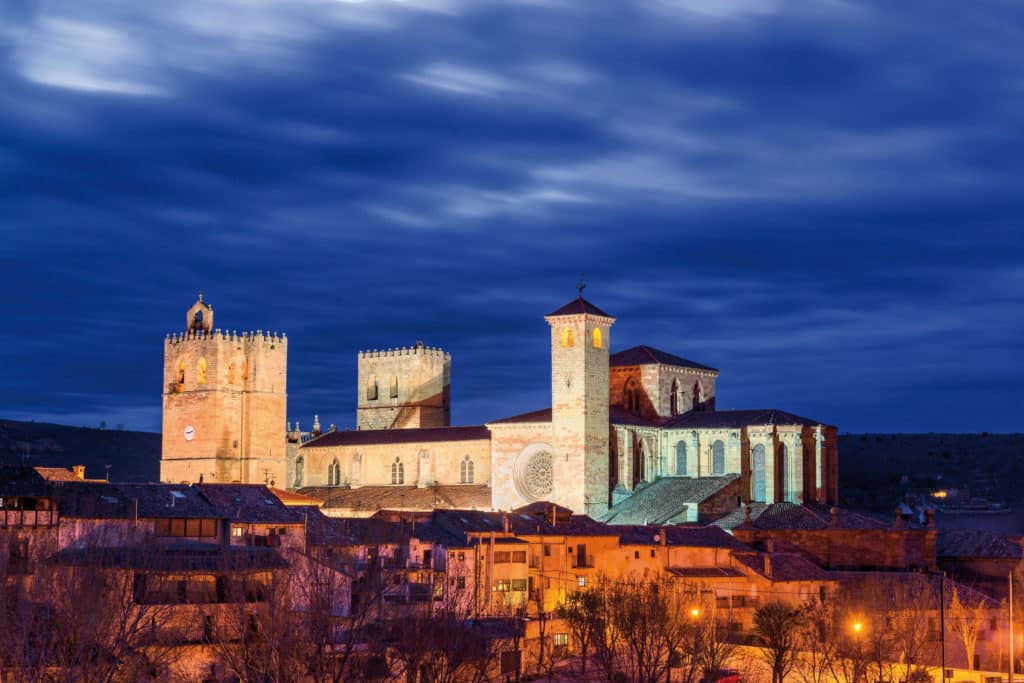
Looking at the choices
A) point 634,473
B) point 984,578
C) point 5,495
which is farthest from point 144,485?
point 984,578

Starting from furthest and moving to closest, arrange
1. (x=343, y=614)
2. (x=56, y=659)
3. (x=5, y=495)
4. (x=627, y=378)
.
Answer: (x=627, y=378)
(x=5, y=495)
(x=343, y=614)
(x=56, y=659)

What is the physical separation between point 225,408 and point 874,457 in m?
65.4

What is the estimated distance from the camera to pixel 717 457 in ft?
276

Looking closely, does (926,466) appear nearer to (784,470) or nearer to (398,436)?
(398,436)

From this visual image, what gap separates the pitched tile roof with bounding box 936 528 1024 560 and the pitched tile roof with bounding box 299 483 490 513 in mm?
21686

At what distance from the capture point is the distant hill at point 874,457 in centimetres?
12750

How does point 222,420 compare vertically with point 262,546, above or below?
above

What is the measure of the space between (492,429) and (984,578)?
24.3 metres

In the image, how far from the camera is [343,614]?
4816 cm

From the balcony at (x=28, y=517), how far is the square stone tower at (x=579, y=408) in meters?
30.8

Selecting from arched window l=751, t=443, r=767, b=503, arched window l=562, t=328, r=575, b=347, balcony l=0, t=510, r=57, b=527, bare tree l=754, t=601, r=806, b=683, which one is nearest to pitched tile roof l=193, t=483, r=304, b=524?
balcony l=0, t=510, r=57, b=527

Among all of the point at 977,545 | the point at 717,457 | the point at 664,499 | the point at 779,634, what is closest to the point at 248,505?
the point at 779,634

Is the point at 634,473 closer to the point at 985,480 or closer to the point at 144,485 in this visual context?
the point at 144,485

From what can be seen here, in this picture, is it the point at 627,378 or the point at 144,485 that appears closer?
the point at 144,485
